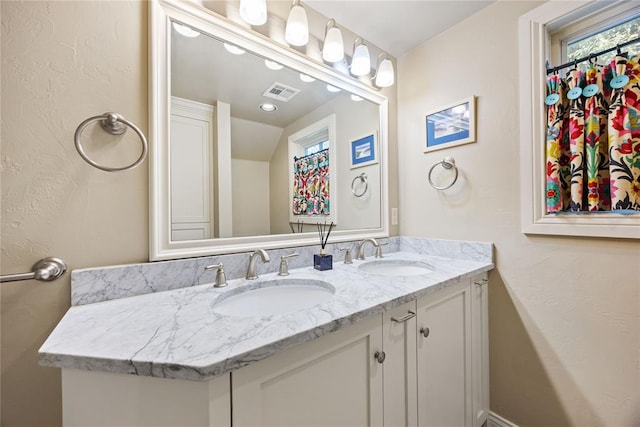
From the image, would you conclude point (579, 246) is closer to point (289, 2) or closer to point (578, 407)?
point (578, 407)

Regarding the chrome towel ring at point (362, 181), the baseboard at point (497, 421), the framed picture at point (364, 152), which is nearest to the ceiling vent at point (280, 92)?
the framed picture at point (364, 152)

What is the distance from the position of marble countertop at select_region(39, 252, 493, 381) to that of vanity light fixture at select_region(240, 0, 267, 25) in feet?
3.60

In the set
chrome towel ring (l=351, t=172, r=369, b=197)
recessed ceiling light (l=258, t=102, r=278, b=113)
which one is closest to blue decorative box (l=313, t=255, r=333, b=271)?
chrome towel ring (l=351, t=172, r=369, b=197)

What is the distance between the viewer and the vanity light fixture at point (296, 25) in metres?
1.11

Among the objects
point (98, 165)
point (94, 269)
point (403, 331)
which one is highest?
point (98, 165)

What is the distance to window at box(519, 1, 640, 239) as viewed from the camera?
1020 mm

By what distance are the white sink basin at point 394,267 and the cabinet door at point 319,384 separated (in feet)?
2.00

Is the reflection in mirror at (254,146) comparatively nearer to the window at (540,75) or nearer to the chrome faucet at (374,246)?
the chrome faucet at (374,246)

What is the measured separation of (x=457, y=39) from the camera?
4.58 feet

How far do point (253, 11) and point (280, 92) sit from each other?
1.07 feet

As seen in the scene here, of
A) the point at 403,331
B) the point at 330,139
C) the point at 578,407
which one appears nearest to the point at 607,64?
the point at 330,139

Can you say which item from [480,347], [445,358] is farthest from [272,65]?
[480,347]

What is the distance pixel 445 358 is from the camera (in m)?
1.01

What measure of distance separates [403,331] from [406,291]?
139 mm
